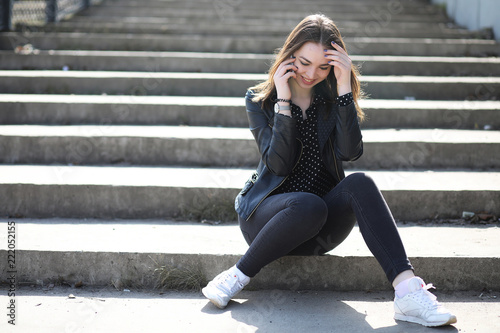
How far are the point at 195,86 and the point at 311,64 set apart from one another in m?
2.42

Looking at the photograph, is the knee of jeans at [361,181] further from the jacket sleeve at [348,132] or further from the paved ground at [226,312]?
the paved ground at [226,312]

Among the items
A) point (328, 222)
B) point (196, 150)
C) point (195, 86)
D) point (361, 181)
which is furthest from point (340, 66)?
point (195, 86)

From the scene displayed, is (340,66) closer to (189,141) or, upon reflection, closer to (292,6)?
(189,141)

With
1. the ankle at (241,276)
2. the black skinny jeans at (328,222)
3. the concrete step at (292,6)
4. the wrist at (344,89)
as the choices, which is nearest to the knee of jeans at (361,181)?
the black skinny jeans at (328,222)

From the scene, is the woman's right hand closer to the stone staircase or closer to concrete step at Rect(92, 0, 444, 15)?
the stone staircase

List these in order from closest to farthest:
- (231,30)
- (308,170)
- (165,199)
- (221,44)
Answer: (308,170)
(165,199)
(221,44)
(231,30)

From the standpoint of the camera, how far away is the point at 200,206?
339cm

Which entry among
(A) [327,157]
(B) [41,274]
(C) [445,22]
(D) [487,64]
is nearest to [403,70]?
(D) [487,64]

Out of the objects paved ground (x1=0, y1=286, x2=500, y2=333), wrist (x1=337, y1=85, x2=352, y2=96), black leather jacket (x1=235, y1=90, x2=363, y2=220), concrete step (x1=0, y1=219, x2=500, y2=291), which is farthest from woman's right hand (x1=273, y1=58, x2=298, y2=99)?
paved ground (x1=0, y1=286, x2=500, y2=333)

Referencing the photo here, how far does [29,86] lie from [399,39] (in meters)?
3.95

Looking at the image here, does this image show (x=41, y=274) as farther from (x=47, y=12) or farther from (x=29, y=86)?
(x=47, y=12)

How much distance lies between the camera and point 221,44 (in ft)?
19.0

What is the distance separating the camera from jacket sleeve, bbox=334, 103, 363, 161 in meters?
2.64

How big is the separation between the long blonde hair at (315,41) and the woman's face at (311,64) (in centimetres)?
3
